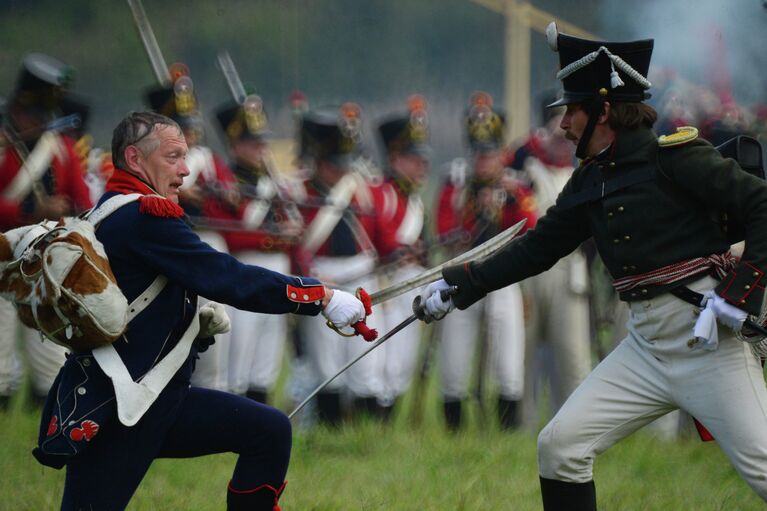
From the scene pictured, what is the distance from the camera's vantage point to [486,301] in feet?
26.6

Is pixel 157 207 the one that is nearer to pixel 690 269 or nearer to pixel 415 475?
pixel 690 269

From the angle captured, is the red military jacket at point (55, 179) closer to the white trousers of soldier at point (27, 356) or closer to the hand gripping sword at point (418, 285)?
the white trousers of soldier at point (27, 356)

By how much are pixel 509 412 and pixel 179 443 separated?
12.9ft

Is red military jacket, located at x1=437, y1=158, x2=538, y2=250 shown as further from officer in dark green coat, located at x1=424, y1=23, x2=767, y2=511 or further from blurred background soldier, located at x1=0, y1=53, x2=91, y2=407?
officer in dark green coat, located at x1=424, y1=23, x2=767, y2=511

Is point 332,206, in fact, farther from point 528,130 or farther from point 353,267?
point 528,130

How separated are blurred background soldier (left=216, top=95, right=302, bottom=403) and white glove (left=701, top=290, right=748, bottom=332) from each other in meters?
4.45

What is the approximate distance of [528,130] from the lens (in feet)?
29.6

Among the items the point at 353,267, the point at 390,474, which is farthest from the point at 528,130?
the point at 390,474

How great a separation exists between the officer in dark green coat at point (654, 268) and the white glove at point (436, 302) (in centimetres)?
57

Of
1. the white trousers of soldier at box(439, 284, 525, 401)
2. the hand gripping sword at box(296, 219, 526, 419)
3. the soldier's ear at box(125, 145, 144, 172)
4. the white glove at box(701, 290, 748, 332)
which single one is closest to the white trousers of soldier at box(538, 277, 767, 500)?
the white glove at box(701, 290, 748, 332)

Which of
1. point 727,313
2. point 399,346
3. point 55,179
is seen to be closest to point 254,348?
point 399,346

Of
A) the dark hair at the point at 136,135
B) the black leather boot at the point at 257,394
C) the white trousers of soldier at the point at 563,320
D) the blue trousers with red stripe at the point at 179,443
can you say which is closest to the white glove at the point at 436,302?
the blue trousers with red stripe at the point at 179,443

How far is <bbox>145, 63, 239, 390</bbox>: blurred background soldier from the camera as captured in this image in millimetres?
7961

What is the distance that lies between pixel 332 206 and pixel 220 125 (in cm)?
113
